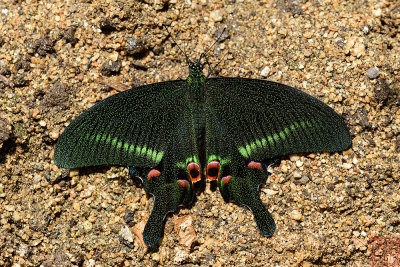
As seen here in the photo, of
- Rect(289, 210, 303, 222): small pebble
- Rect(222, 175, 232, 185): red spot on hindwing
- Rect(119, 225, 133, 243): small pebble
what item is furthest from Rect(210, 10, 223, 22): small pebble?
Rect(119, 225, 133, 243): small pebble

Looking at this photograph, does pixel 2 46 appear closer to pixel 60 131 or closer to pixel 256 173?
pixel 60 131

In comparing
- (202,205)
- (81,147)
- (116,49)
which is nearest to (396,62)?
(202,205)

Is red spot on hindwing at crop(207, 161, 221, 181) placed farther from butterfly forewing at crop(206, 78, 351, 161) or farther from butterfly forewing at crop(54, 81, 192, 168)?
butterfly forewing at crop(54, 81, 192, 168)

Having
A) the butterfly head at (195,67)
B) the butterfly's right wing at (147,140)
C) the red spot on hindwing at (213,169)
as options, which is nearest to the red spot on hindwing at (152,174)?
the butterfly's right wing at (147,140)

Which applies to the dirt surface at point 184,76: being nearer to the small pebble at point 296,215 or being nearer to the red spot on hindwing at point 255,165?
the small pebble at point 296,215

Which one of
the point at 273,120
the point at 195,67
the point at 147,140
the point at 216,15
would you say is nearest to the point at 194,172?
the point at 147,140

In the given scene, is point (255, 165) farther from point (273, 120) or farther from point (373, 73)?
point (373, 73)

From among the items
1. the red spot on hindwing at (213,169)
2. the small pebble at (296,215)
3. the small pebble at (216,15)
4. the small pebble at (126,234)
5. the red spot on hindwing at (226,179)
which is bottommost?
the small pebble at (126,234)
